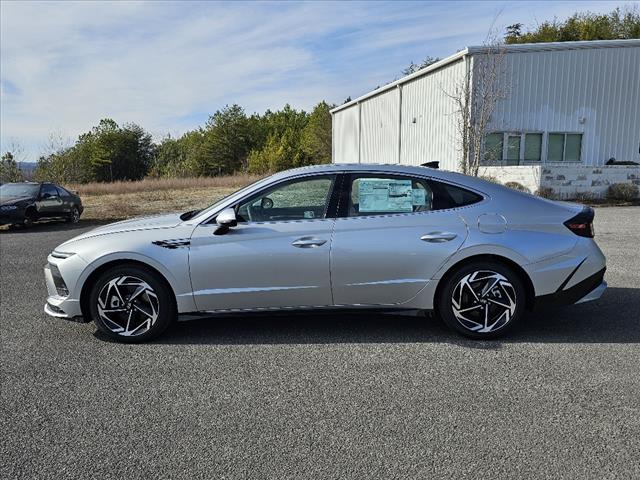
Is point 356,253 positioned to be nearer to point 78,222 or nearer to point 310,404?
point 310,404

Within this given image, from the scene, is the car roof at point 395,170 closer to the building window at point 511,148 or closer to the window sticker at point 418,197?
the window sticker at point 418,197

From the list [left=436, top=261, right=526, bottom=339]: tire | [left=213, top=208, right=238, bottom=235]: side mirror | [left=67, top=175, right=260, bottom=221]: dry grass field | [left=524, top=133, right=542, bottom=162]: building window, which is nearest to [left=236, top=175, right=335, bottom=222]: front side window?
[left=213, top=208, right=238, bottom=235]: side mirror

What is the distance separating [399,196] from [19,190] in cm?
1470

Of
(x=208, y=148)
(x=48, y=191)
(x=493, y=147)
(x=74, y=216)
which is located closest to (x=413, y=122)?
(x=493, y=147)

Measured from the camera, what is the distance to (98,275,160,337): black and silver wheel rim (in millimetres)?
4375

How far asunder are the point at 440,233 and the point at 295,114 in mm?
84304

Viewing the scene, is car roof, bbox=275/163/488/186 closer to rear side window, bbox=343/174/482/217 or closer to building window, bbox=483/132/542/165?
rear side window, bbox=343/174/482/217

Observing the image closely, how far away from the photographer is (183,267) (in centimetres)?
431

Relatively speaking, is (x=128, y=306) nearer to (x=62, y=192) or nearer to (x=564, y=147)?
(x=62, y=192)

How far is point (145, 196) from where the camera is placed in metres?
29.6

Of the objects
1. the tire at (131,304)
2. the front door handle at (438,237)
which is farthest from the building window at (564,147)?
the tire at (131,304)

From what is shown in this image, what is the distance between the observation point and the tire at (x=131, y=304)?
437 cm

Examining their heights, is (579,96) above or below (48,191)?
above

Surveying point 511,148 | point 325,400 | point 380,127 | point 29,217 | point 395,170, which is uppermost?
point 380,127
